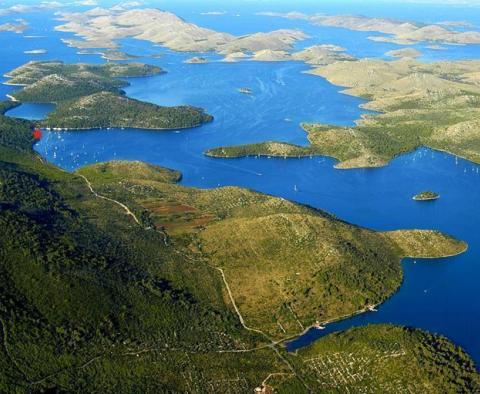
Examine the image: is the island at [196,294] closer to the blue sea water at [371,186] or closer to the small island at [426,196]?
the blue sea water at [371,186]

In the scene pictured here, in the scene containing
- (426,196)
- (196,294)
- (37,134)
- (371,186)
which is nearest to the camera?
(196,294)

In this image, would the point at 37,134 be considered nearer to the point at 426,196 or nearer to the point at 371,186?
the point at 371,186

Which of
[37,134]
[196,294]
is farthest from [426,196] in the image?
[37,134]

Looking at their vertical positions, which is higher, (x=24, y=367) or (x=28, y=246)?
(x=28, y=246)

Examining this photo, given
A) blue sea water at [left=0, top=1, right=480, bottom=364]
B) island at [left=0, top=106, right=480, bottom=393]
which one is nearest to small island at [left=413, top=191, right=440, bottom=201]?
blue sea water at [left=0, top=1, right=480, bottom=364]

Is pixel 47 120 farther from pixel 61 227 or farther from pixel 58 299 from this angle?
pixel 58 299

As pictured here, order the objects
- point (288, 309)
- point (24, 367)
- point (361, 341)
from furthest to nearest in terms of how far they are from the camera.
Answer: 1. point (288, 309)
2. point (361, 341)
3. point (24, 367)

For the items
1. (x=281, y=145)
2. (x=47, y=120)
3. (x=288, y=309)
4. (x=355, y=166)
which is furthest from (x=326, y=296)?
(x=47, y=120)

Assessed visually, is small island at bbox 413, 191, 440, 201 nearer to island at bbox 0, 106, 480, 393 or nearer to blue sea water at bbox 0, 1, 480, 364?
blue sea water at bbox 0, 1, 480, 364
